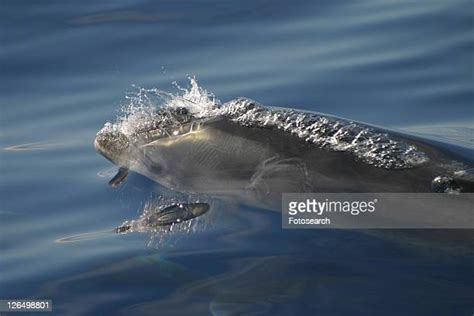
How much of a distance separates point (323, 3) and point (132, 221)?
258 inches

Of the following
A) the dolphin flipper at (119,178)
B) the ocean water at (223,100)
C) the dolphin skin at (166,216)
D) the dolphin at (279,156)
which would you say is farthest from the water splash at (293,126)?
the dolphin skin at (166,216)

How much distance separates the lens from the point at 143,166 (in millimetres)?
8992

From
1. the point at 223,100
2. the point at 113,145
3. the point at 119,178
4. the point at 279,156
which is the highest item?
A: the point at 223,100

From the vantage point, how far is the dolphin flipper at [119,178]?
30.6ft

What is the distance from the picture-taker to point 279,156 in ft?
26.9

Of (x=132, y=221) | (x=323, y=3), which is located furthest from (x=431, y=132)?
(x=323, y=3)

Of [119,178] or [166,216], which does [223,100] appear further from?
[166,216]

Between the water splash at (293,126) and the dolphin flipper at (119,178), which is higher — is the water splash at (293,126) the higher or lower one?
the higher one

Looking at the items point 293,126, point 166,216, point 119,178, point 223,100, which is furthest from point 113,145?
point 223,100

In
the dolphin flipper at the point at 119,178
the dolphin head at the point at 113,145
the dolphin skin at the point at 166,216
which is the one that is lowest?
the dolphin skin at the point at 166,216

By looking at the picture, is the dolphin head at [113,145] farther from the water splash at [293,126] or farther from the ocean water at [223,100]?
the ocean water at [223,100]

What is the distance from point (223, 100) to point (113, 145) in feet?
7.93

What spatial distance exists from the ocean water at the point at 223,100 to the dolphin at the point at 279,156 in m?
0.23

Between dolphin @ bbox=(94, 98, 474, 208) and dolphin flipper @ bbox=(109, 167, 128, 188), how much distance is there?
23 cm
